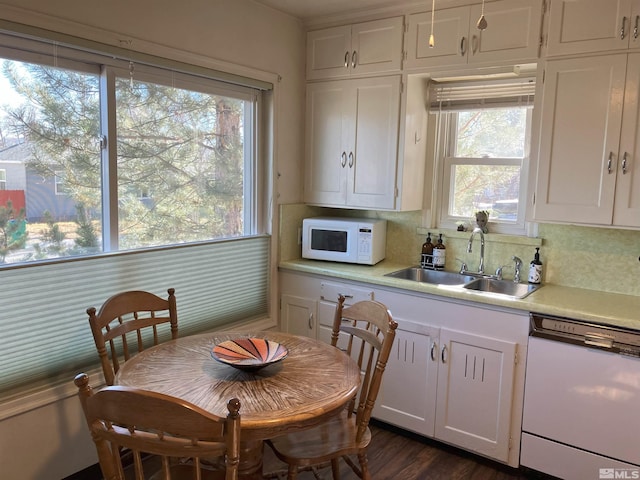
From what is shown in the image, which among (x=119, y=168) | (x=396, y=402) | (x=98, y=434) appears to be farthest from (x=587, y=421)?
(x=119, y=168)

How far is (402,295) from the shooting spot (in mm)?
2848

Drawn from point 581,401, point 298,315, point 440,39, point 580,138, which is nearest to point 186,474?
point 298,315

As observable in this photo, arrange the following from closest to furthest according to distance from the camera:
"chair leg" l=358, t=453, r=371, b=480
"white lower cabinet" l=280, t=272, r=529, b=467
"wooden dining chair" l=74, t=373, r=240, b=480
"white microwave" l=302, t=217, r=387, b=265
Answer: "wooden dining chair" l=74, t=373, r=240, b=480, "chair leg" l=358, t=453, r=371, b=480, "white lower cabinet" l=280, t=272, r=529, b=467, "white microwave" l=302, t=217, r=387, b=265

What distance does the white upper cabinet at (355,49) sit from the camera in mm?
3049

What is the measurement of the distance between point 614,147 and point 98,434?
2.46m

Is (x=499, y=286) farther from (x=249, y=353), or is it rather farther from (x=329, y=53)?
(x=329, y=53)

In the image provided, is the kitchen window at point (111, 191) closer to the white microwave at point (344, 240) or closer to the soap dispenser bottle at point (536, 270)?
the white microwave at point (344, 240)

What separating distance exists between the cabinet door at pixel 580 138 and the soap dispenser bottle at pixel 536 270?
33 centimetres

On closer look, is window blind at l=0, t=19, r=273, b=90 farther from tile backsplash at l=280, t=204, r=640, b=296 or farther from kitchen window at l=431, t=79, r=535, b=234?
kitchen window at l=431, t=79, r=535, b=234

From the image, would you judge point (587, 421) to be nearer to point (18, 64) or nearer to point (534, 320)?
point (534, 320)

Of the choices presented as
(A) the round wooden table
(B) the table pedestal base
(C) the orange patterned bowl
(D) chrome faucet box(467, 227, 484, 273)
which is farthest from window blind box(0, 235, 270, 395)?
(D) chrome faucet box(467, 227, 484, 273)

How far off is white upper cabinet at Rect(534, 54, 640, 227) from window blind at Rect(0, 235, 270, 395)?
5.97ft

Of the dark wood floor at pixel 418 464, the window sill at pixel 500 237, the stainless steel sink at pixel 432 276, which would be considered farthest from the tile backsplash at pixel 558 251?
the dark wood floor at pixel 418 464

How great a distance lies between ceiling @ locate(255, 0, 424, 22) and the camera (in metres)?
2.99
